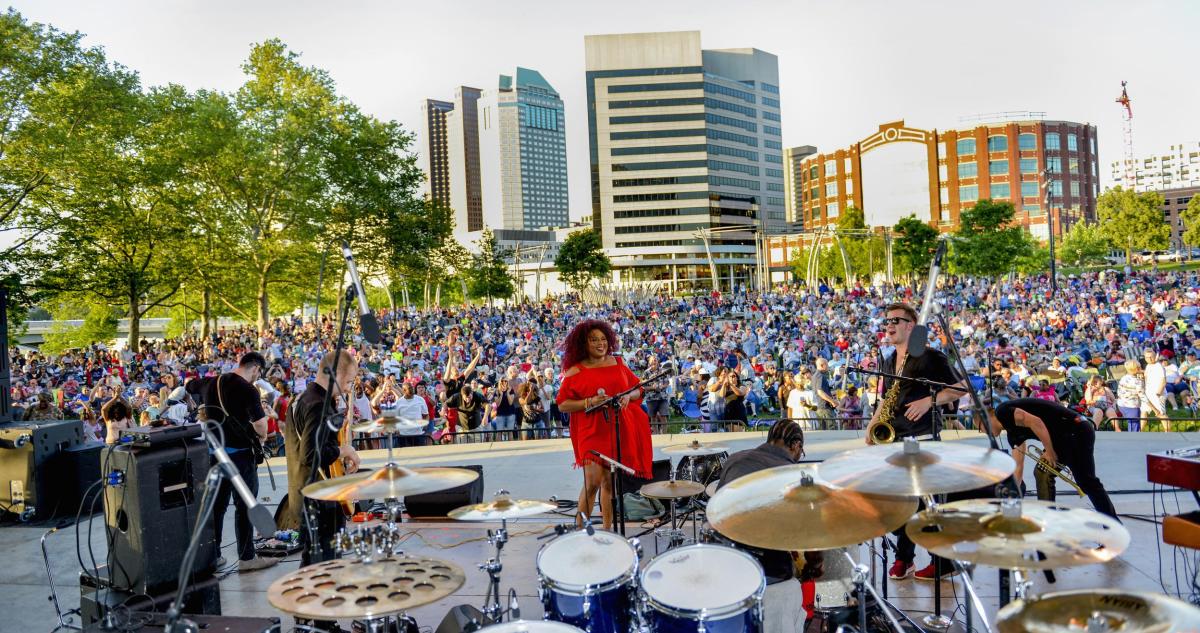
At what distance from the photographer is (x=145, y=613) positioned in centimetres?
410

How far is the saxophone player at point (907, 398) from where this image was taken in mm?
4887

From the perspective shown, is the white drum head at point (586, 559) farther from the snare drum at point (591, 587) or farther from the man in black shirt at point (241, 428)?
the man in black shirt at point (241, 428)

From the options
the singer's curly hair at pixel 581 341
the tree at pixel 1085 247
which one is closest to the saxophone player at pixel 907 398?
the singer's curly hair at pixel 581 341

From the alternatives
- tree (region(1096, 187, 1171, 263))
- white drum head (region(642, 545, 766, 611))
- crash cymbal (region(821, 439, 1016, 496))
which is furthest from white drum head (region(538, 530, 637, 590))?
tree (region(1096, 187, 1171, 263))

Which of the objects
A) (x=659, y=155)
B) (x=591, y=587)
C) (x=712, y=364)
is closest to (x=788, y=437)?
(x=591, y=587)

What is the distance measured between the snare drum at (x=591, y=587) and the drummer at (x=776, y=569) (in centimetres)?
73

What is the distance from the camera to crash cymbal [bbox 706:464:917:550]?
8.97 ft

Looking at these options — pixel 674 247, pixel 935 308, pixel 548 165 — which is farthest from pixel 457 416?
pixel 548 165

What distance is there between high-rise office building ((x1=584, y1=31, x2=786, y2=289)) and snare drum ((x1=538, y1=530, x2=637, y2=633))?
4061 inches

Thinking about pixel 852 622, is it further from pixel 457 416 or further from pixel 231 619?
pixel 457 416

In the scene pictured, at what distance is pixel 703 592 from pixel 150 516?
10.8 ft

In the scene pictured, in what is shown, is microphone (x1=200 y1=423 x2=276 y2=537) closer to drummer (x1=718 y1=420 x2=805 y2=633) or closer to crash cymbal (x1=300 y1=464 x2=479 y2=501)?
crash cymbal (x1=300 y1=464 x2=479 y2=501)

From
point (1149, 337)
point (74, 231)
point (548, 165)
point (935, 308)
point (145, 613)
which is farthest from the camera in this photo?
point (548, 165)

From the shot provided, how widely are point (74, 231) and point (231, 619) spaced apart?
23337mm
